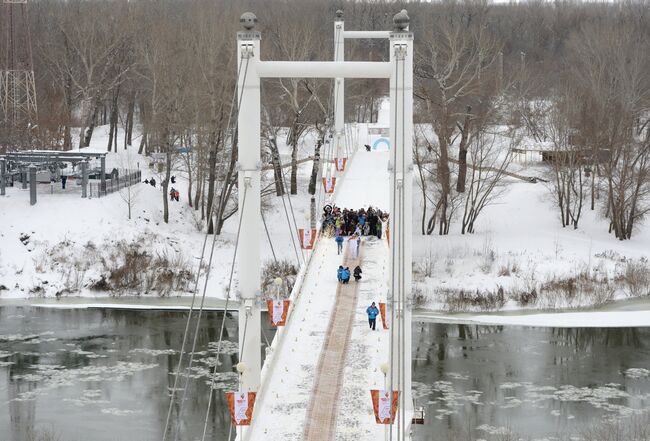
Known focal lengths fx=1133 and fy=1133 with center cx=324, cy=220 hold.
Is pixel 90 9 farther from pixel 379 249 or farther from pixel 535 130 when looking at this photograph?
pixel 379 249

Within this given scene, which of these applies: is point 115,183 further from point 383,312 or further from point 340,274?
point 383,312

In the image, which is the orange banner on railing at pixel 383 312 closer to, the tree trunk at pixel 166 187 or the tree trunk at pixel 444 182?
the tree trunk at pixel 444 182

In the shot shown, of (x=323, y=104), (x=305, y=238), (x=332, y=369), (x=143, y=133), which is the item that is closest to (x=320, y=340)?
(x=332, y=369)

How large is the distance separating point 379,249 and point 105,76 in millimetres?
34583

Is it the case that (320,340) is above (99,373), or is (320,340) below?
above

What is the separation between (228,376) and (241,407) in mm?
15409

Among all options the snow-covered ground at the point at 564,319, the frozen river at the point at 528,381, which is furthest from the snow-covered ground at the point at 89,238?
the frozen river at the point at 528,381

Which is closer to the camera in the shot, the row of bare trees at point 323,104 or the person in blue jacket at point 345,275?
the person in blue jacket at point 345,275

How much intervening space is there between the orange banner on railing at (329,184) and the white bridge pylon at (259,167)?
1643 cm

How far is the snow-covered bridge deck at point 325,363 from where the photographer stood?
18.0 metres

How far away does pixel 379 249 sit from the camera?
2947 cm

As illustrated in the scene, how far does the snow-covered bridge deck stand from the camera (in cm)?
1803

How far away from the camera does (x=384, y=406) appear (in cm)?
1692

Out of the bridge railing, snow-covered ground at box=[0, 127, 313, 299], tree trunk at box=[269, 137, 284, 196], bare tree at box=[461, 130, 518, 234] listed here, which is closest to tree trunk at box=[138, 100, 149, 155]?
snow-covered ground at box=[0, 127, 313, 299]
